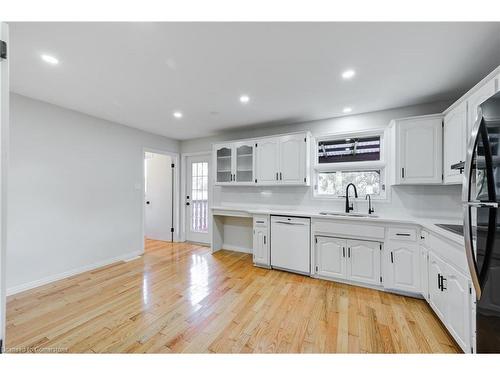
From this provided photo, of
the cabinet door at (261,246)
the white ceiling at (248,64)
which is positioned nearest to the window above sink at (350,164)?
the white ceiling at (248,64)

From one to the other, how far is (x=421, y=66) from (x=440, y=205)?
5.79ft

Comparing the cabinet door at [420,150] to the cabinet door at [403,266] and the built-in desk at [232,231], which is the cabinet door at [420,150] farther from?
the built-in desk at [232,231]

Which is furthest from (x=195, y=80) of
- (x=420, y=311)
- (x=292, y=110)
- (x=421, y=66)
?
(x=420, y=311)

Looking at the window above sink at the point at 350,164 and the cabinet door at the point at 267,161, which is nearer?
the window above sink at the point at 350,164

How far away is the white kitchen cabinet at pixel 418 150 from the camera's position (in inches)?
96.2

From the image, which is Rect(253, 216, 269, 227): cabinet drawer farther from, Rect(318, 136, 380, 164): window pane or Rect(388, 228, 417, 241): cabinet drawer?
Rect(388, 228, 417, 241): cabinet drawer

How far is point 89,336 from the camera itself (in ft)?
5.75

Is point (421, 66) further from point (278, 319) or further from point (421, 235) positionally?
point (278, 319)

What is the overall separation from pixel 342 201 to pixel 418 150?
1.17 metres

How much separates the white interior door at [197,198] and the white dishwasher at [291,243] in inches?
77.7

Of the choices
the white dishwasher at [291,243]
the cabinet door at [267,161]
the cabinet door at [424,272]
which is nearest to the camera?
the cabinet door at [424,272]

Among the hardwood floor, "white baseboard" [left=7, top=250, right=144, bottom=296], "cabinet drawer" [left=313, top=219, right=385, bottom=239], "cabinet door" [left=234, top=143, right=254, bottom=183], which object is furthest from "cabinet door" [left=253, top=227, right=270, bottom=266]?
"white baseboard" [left=7, top=250, right=144, bottom=296]

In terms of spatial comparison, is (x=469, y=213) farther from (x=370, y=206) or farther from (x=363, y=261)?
(x=370, y=206)

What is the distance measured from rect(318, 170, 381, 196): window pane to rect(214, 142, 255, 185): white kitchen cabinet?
1217mm
